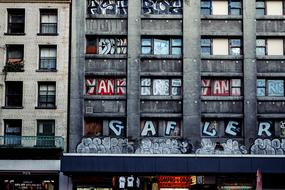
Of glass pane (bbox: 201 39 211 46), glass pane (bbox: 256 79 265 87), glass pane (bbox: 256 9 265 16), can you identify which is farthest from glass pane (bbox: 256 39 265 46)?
glass pane (bbox: 201 39 211 46)

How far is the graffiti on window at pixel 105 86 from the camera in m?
44.2

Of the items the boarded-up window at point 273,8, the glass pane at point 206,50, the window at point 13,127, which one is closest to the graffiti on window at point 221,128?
the glass pane at point 206,50

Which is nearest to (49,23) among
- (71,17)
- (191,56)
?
(71,17)

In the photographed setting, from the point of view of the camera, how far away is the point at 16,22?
148 ft

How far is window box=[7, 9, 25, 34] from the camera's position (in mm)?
44938

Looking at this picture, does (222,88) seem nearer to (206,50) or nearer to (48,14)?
(206,50)

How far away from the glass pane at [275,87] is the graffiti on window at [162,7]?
27.6 feet

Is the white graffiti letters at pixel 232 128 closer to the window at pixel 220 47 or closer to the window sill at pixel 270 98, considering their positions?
the window sill at pixel 270 98

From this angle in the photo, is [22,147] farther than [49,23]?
No

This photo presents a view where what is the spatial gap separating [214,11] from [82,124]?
41.4ft

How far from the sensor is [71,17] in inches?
1761

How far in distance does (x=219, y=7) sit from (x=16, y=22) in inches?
586

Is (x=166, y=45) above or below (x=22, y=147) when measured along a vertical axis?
above

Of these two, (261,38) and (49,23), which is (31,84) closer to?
(49,23)
